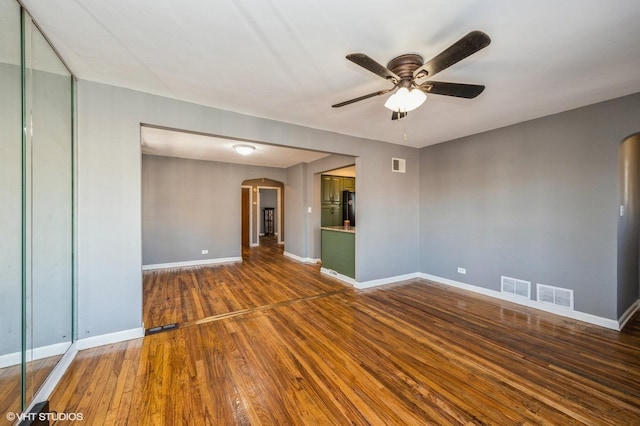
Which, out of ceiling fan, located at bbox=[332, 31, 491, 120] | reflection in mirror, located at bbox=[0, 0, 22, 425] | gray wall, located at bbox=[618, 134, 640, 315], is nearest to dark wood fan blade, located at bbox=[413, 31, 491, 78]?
ceiling fan, located at bbox=[332, 31, 491, 120]

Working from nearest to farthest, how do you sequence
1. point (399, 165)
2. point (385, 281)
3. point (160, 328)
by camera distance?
point (160, 328) → point (385, 281) → point (399, 165)

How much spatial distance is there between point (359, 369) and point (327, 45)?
261 centimetres

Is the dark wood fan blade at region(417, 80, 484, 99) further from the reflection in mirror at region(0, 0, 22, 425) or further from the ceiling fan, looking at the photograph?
the reflection in mirror at region(0, 0, 22, 425)

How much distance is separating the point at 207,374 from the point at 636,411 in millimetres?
3037

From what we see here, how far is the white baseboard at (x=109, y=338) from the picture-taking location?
2.37 meters

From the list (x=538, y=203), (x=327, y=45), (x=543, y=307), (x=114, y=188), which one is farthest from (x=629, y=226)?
(x=114, y=188)

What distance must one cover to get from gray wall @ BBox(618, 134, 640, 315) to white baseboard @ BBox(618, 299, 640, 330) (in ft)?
0.20

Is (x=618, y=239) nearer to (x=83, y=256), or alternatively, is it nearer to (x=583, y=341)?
(x=583, y=341)

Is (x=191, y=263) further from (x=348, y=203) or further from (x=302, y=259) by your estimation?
(x=348, y=203)

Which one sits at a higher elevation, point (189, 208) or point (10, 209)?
point (189, 208)

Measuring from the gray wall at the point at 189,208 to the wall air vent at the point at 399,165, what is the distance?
12.4 ft

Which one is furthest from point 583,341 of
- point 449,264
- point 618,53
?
point 618,53

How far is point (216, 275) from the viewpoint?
505 centimetres

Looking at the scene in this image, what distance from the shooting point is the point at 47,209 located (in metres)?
2.00
